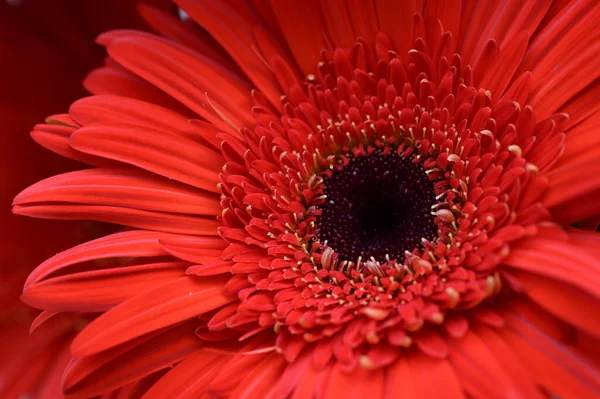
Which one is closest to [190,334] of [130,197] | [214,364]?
[214,364]

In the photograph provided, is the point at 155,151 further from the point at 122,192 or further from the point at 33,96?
the point at 33,96

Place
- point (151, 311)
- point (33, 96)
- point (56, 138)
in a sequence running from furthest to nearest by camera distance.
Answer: point (33, 96)
point (56, 138)
point (151, 311)

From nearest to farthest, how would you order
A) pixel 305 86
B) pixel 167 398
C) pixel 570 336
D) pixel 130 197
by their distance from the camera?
1. pixel 570 336
2. pixel 167 398
3. pixel 130 197
4. pixel 305 86

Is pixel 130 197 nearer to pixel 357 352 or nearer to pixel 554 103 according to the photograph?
pixel 357 352

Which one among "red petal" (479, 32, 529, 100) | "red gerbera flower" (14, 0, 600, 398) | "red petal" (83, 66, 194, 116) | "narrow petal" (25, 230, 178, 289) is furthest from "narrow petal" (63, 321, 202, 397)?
"red petal" (479, 32, 529, 100)

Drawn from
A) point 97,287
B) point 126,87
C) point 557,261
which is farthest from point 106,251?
point 557,261

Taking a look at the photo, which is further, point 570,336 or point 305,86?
point 305,86

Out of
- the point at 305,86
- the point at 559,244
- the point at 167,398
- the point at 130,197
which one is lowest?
the point at 167,398

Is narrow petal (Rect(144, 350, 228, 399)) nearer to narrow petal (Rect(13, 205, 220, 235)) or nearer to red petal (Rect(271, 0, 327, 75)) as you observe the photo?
narrow petal (Rect(13, 205, 220, 235))
